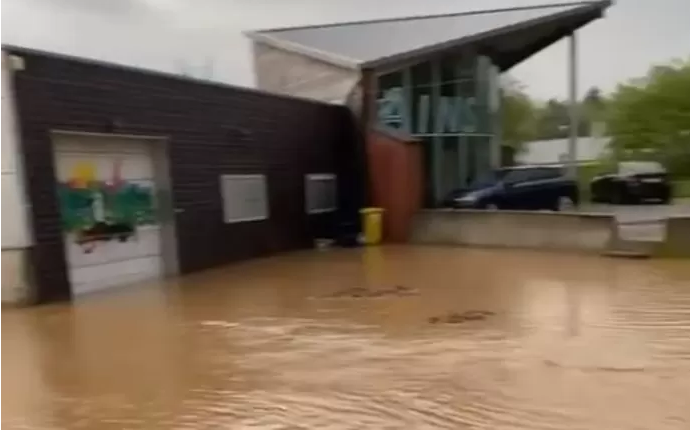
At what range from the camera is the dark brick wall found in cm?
1130

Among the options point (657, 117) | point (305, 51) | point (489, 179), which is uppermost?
point (305, 51)

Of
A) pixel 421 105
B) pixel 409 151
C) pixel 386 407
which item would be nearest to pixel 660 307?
pixel 386 407

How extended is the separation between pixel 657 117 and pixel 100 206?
28215 mm

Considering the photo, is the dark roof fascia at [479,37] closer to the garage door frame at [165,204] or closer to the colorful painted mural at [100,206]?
the garage door frame at [165,204]

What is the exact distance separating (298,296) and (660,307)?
176 inches

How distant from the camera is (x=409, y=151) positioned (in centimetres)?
1948

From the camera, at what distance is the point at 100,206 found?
12.7 m

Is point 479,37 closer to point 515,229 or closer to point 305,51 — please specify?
point 305,51

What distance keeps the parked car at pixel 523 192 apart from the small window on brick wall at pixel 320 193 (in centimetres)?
322

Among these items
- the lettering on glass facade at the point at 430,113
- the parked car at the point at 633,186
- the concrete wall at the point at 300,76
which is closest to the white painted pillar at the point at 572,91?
the parked car at the point at 633,186

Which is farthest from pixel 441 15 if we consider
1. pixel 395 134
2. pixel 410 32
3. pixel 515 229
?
pixel 515 229

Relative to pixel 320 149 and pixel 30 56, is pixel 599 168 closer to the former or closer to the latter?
pixel 320 149

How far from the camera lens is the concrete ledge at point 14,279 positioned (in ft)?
35.8

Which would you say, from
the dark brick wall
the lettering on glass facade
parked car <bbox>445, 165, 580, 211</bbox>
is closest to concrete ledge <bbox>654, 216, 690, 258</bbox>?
parked car <bbox>445, 165, 580, 211</bbox>
